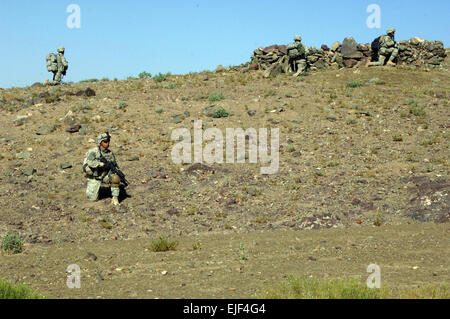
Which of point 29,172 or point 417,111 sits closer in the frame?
point 29,172

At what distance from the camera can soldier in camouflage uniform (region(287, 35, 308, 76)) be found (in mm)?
24906

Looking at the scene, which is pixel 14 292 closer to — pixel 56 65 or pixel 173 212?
pixel 173 212

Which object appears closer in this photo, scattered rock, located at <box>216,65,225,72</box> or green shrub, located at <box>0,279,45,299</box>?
green shrub, located at <box>0,279,45,299</box>

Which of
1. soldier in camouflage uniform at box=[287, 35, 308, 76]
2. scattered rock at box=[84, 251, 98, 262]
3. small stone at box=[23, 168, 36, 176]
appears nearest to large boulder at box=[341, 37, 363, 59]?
soldier in camouflage uniform at box=[287, 35, 308, 76]

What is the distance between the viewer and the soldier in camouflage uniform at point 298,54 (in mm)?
24906

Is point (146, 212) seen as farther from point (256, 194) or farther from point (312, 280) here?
point (312, 280)

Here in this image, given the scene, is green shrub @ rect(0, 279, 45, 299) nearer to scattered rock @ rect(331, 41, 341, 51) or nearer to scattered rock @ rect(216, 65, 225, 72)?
scattered rock @ rect(216, 65, 225, 72)

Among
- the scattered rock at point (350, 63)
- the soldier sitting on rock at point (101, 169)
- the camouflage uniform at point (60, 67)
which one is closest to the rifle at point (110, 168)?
the soldier sitting on rock at point (101, 169)

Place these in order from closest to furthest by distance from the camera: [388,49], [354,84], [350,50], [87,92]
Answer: [354,84]
[87,92]
[388,49]
[350,50]

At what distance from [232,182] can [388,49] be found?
16003mm

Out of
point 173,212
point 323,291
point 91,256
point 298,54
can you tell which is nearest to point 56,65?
point 298,54

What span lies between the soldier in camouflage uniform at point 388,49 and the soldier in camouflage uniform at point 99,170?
1812cm

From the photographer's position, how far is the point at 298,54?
25219 millimetres
